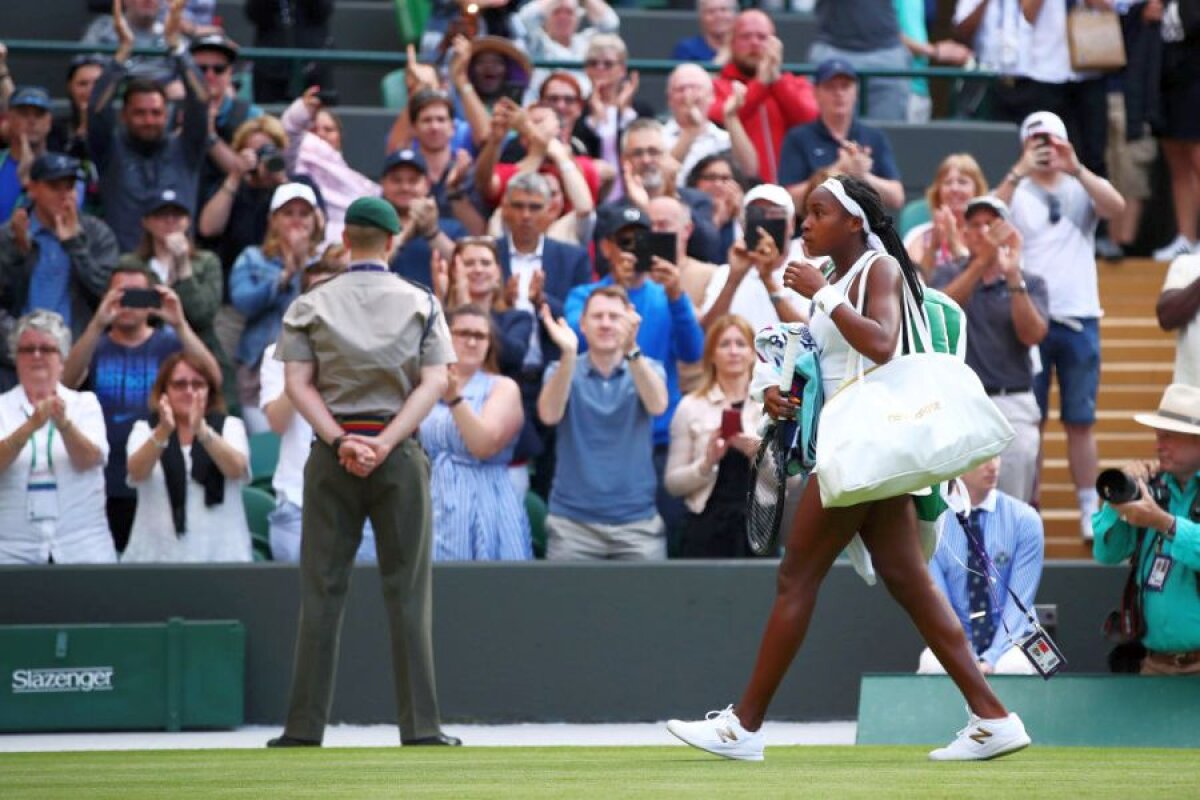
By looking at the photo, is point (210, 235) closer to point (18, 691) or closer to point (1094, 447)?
point (18, 691)

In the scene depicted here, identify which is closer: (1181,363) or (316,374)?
(316,374)

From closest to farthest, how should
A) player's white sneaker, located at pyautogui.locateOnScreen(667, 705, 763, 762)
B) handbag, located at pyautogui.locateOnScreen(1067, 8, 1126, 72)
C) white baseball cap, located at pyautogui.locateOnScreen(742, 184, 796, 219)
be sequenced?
player's white sneaker, located at pyautogui.locateOnScreen(667, 705, 763, 762), white baseball cap, located at pyautogui.locateOnScreen(742, 184, 796, 219), handbag, located at pyautogui.locateOnScreen(1067, 8, 1126, 72)

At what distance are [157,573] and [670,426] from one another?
A: 2.78m

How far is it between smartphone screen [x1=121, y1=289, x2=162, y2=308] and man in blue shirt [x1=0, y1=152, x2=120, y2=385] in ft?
3.09

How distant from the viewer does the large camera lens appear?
8.95m

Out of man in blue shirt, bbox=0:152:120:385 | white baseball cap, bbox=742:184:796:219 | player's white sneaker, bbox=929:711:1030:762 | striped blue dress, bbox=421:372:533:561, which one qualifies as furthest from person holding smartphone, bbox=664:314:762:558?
player's white sneaker, bbox=929:711:1030:762

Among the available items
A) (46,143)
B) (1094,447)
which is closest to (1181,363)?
(1094,447)

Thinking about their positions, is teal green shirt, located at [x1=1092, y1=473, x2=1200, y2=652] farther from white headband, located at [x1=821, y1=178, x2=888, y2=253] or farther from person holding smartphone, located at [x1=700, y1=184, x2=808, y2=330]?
white headband, located at [x1=821, y1=178, x2=888, y2=253]

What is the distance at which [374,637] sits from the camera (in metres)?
11.1

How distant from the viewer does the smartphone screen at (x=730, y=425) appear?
11.3 meters

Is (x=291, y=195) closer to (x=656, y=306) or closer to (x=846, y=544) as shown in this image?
(x=656, y=306)

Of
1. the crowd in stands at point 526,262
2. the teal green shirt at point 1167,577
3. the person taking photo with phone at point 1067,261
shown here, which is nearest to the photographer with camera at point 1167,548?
the teal green shirt at point 1167,577

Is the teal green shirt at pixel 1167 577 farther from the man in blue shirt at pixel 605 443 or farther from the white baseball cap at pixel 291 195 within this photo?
the white baseball cap at pixel 291 195

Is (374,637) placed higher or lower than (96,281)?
lower
